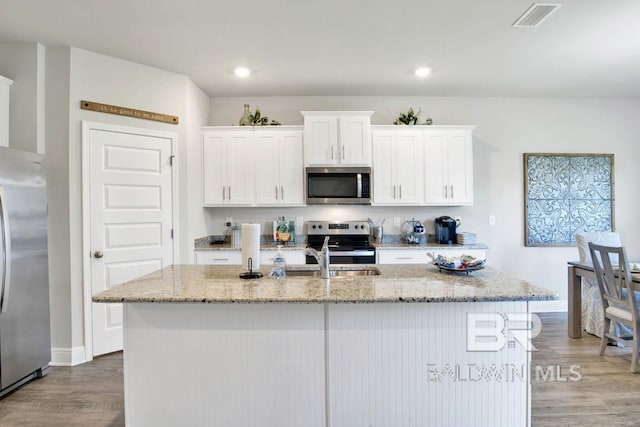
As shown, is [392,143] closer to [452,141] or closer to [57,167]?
[452,141]

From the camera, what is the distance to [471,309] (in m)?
1.79

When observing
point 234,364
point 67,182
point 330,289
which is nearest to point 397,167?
point 330,289

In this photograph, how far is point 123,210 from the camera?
3.32 metres

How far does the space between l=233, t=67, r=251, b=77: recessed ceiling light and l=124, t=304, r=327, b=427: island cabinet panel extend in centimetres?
257

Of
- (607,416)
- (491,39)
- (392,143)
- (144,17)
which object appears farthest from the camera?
(392,143)

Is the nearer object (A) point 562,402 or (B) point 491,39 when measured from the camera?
(A) point 562,402

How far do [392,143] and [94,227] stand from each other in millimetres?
3107

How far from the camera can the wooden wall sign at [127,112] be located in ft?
10.3

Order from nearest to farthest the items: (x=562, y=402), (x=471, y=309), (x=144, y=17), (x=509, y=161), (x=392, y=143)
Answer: (x=471, y=309) < (x=562, y=402) < (x=144, y=17) < (x=392, y=143) < (x=509, y=161)

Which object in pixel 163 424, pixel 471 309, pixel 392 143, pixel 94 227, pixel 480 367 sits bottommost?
pixel 163 424

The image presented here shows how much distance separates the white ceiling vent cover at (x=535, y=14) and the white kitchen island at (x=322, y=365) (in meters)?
2.01

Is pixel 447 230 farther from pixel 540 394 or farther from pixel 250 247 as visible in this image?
pixel 250 247

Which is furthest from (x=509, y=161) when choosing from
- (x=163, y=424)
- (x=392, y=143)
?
(x=163, y=424)

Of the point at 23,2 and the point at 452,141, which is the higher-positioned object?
the point at 23,2
